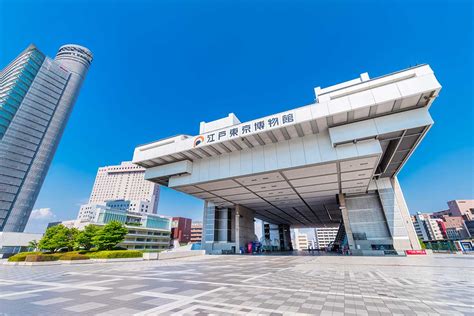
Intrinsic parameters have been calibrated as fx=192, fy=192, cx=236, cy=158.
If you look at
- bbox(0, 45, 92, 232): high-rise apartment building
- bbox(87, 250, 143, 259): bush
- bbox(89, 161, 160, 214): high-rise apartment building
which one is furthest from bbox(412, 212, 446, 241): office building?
bbox(0, 45, 92, 232): high-rise apartment building

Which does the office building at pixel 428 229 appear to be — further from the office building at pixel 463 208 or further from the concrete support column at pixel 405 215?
the concrete support column at pixel 405 215

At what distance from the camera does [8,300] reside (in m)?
4.46

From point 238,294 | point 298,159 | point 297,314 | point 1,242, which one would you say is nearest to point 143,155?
point 298,159

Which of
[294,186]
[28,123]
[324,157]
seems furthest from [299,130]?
[28,123]

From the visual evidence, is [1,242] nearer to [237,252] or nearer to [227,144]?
[237,252]

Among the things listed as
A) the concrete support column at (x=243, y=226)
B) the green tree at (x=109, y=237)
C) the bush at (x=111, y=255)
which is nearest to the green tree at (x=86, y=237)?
the green tree at (x=109, y=237)

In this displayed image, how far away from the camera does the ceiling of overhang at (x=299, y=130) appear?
13742 mm

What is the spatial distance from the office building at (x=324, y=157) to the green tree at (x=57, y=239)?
15.7 metres

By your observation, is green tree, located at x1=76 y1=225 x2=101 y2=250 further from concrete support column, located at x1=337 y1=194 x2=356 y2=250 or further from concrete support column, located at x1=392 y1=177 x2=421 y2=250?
concrete support column, located at x1=392 y1=177 x2=421 y2=250

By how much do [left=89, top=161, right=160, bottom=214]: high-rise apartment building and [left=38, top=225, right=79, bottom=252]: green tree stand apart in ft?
304

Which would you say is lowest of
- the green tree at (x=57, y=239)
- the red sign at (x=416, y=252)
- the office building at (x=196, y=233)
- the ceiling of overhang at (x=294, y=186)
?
the red sign at (x=416, y=252)

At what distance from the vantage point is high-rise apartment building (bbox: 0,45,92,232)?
61656mm

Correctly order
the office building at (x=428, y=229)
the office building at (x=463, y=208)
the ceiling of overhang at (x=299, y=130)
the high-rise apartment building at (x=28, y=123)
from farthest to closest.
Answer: the office building at (x=428, y=229), the office building at (x=463, y=208), the high-rise apartment building at (x=28, y=123), the ceiling of overhang at (x=299, y=130)

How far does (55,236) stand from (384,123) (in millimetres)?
39735
